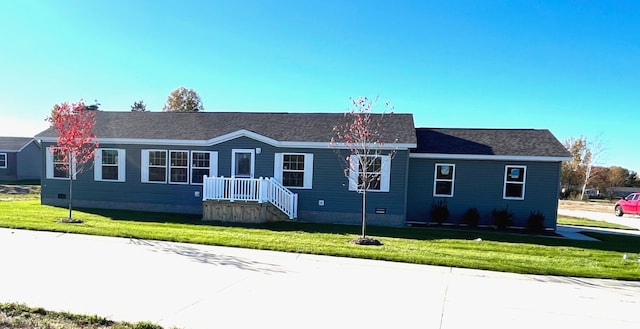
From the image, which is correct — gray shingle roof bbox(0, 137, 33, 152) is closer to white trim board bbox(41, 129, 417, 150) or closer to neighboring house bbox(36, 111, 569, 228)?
neighboring house bbox(36, 111, 569, 228)

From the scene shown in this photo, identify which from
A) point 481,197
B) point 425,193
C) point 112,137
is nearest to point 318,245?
point 425,193

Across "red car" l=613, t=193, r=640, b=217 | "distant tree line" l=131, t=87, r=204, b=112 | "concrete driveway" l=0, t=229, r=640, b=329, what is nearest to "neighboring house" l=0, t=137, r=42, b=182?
"distant tree line" l=131, t=87, r=204, b=112

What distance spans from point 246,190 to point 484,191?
921 centimetres

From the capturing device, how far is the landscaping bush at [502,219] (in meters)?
13.7

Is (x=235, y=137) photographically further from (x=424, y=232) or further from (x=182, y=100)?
(x=182, y=100)

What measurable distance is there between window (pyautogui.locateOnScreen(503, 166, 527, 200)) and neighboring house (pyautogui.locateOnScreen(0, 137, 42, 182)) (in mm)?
35539

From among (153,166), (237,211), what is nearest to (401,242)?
(237,211)

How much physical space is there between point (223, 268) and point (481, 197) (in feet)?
36.8

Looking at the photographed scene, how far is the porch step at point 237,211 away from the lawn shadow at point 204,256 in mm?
4318

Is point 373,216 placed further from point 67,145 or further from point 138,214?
point 67,145

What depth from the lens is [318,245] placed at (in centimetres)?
868

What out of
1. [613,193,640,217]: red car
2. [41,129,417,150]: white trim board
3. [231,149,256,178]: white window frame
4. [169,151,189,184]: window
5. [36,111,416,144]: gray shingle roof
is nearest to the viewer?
[41,129,417,150]: white trim board

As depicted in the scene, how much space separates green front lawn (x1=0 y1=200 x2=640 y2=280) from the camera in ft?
24.7

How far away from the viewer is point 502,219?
13.7 meters
